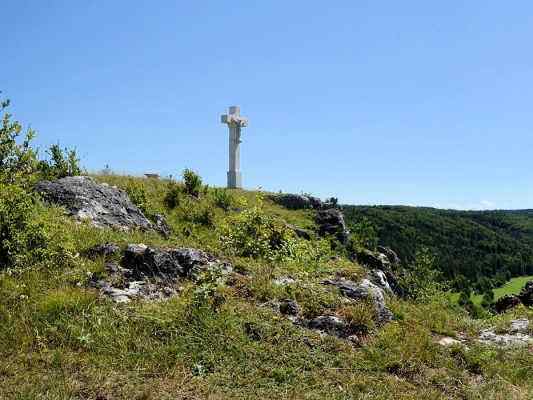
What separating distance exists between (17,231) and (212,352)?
15.6ft

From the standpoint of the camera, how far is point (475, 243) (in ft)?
438

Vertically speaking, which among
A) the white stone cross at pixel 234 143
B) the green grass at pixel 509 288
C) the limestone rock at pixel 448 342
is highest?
the white stone cross at pixel 234 143

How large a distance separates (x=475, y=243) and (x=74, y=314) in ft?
462

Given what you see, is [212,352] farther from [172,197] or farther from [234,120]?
[234,120]

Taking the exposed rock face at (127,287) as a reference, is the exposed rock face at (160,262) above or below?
above

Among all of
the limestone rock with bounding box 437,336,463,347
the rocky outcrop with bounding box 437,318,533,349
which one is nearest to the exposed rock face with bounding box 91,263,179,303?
the limestone rock with bounding box 437,336,463,347

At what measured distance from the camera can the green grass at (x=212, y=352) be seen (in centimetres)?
613

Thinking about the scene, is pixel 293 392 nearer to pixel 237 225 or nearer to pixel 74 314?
pixel 74 314

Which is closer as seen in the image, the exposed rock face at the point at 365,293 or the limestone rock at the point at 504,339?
the exposed rock face at the point at 365,293

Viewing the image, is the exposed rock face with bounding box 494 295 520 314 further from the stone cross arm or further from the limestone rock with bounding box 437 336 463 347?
the stone cross arm

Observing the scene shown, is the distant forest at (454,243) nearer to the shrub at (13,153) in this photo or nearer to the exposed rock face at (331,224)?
the exposed rock face at (331,224)

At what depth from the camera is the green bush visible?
8750mm

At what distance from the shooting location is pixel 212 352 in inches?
274

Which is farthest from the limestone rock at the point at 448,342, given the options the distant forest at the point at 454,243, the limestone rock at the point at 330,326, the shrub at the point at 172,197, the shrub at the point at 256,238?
the distant forest at the point at 454,243
